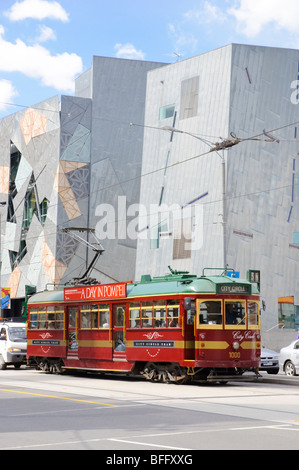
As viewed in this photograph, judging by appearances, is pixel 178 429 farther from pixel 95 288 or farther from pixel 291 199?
pixel 291 199

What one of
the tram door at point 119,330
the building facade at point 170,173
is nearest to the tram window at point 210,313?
the tram door at point 119,330

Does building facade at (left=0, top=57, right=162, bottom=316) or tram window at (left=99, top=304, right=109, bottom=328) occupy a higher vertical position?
building facade at (left=0, top=57, right=162, bottom=316)

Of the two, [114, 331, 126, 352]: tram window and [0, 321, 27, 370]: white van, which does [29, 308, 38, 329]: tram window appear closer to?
[0, 321, 27, 370]: white van

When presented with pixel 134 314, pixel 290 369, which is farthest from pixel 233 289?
pixel 290 369

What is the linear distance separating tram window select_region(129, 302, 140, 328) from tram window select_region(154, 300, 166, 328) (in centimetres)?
79

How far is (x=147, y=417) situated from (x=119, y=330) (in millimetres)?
11351

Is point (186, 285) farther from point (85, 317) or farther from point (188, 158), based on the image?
point (188, 158)

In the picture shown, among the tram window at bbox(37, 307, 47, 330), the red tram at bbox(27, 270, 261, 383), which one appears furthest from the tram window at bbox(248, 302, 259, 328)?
the tram window at bbox(37, 307, 47, 330)

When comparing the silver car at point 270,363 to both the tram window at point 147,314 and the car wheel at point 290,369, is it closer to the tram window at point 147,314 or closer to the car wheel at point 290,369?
the car wheel at point 290,369

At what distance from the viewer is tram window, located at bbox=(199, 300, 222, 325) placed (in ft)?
74.1

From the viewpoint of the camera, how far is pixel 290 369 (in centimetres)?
2853

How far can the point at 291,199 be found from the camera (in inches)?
2179
